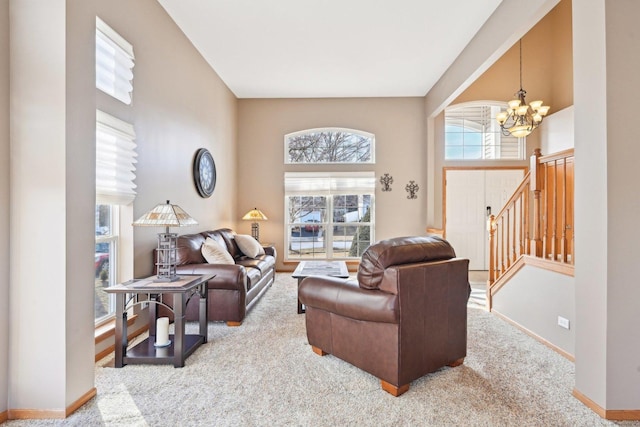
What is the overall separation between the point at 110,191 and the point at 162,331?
1.20 m

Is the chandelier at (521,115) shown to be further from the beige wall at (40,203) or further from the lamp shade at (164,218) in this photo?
the beige wall at (40,203)

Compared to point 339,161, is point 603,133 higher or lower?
lower

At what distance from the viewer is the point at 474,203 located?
639cm

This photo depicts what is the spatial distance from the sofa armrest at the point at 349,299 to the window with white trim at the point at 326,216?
3.99 m

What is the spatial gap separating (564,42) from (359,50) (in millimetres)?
3955

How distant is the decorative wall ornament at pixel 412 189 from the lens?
651cm

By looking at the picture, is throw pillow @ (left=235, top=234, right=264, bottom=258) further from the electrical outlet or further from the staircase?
the electrical outlet

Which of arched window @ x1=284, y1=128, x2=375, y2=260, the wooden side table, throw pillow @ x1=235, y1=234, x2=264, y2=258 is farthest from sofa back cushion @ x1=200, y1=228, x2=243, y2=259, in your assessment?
the wooden side table

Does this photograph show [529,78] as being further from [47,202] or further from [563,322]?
[47,202]

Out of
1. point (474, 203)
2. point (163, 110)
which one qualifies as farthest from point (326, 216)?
point (163, 110)

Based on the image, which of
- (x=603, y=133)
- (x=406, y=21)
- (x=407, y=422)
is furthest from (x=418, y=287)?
(x=406, y=21)

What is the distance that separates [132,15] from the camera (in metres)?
3.13

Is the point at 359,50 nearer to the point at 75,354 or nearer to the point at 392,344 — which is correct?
the point at 392,344

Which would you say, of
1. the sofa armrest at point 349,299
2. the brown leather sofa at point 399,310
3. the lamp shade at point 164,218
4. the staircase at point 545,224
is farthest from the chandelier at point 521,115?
the lamp shade at point 164,218
